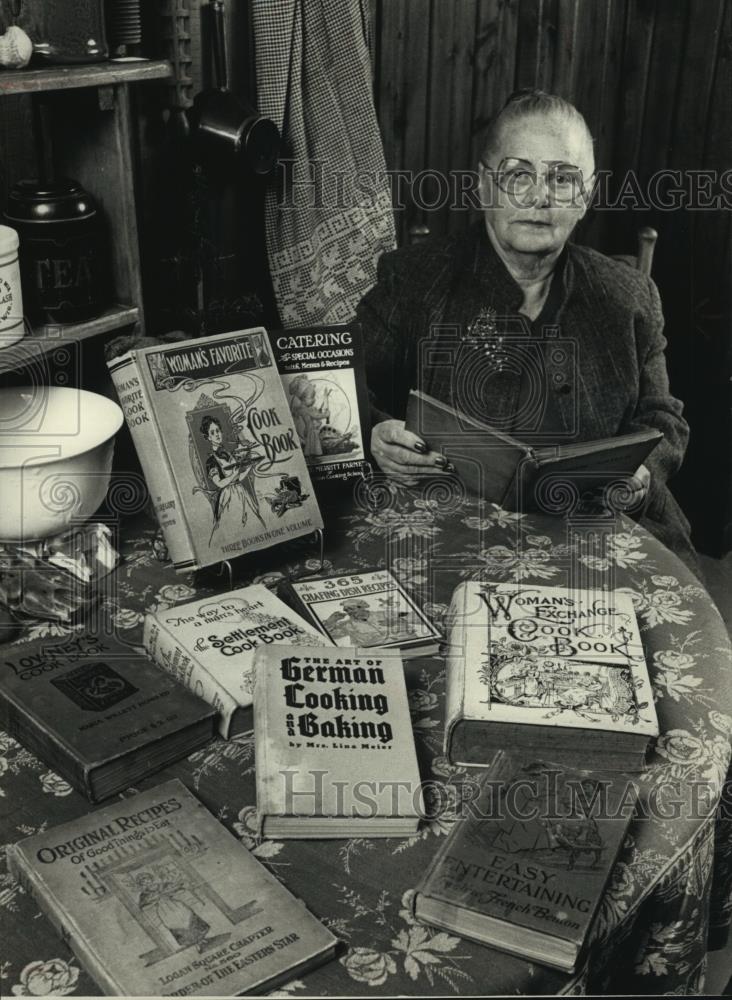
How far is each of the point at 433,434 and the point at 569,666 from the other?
2.21 feet

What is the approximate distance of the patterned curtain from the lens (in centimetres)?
230

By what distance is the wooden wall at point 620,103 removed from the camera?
2.85 m

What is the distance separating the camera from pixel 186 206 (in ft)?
7.43

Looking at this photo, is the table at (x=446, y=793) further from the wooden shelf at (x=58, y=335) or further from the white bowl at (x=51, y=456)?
the wooden shelf at (x=58, y=335)

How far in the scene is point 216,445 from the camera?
1.63 metres

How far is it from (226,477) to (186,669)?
0.36m

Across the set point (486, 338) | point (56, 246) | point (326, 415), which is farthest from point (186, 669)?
point (486, 338)

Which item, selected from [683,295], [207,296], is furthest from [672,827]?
[683,295]

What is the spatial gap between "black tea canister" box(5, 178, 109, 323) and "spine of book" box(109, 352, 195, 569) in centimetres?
18

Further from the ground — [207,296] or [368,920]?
[207,296]

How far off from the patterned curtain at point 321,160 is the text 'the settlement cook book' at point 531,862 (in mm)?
1556

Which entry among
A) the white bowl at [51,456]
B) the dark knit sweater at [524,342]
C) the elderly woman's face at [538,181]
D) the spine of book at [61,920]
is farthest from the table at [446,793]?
the elderly woman's face at [538,181]

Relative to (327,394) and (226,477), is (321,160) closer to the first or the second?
(327,394)

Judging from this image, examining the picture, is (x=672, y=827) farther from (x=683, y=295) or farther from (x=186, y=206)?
(x=683, y=295)
